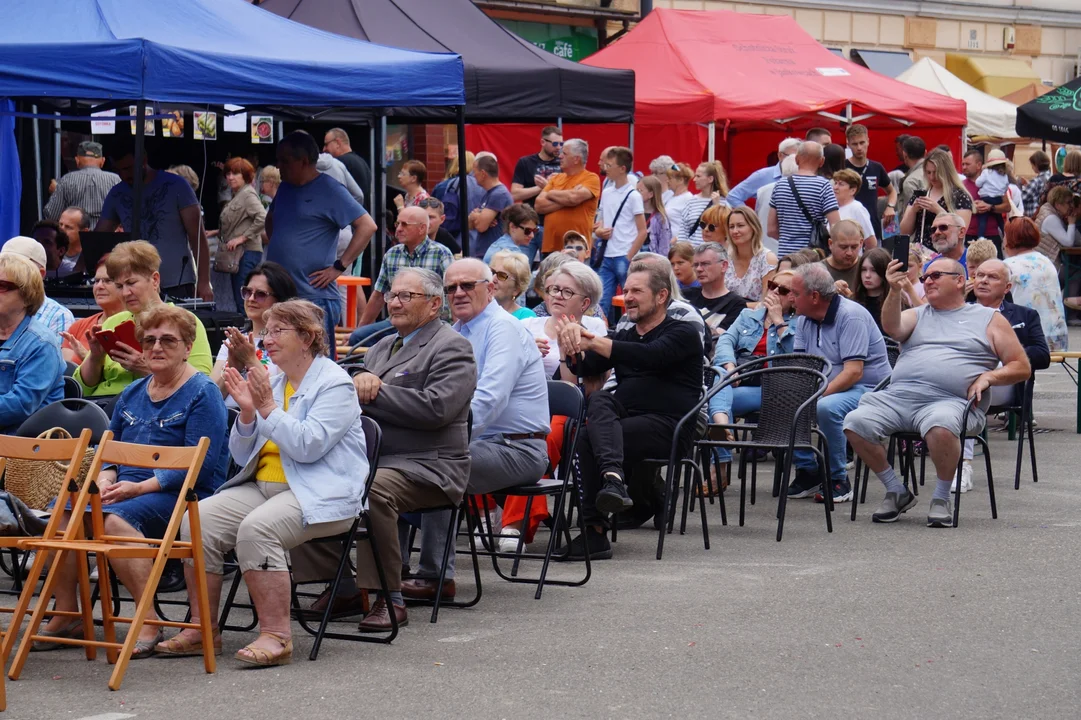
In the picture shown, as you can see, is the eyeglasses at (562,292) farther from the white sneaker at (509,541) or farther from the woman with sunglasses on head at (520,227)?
the woman with sunglasses on head at (520,227)

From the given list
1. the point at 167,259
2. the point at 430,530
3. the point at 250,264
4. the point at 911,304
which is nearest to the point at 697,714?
the point at 430,530

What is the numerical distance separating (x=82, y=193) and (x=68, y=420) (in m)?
7.77

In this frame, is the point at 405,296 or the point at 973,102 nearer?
the point at 405,296

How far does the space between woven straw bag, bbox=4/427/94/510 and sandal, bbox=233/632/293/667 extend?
110 cm

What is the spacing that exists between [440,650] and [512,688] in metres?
0.62

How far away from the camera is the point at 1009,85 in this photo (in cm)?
3147

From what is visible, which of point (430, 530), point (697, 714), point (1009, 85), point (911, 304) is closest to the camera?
point (697, 714)

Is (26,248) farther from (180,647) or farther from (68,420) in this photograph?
(180,647)

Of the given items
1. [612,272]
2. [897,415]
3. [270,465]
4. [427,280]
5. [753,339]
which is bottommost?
[897,415]

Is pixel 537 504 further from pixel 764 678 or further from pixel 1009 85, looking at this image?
pixel 1009 85

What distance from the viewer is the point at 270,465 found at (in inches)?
231

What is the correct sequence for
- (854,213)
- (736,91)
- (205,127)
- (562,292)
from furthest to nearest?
(736,91)
(205,127)
(854,213)
(562,292)

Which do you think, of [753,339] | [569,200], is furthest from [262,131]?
[753,339]

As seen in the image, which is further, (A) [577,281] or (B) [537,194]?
(B) [537,194]
